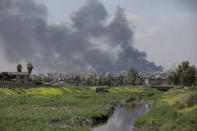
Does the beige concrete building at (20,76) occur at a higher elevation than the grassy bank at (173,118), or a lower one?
higher

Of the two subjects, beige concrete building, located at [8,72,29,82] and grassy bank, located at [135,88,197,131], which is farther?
beige concrete building, located at [8,72,29,82]

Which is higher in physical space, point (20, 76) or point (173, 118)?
point (20, 76)

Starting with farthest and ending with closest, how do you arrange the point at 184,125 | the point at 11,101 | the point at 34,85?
the point at 34,85 → the point at 11,101 → the point at 184,125

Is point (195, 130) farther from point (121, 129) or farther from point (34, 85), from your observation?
point (34, 85)

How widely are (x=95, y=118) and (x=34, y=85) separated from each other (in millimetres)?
72772

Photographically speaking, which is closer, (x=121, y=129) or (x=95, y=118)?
(x=121, y=129)

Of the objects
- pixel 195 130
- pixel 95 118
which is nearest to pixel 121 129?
pixel 95 118

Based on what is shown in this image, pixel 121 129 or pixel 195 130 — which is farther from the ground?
pixel 195 130

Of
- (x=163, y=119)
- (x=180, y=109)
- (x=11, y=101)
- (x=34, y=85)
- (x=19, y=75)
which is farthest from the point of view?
(x=19, y=75)

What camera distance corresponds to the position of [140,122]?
166 feet

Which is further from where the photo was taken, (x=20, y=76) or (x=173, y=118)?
(x=20, y=76)

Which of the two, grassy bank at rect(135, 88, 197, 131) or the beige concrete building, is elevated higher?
the beige concrete building

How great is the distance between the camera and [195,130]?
34.3m

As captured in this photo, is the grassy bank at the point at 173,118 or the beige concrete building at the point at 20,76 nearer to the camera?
the grassy bank at the point at 173,118
